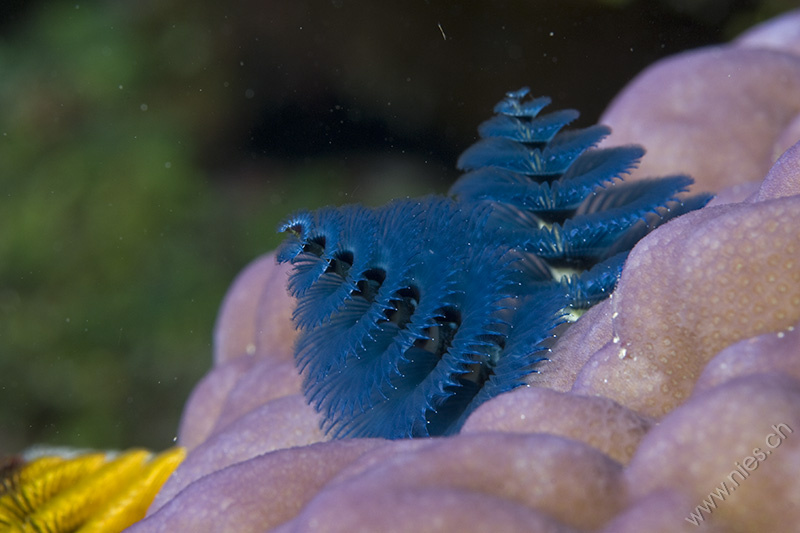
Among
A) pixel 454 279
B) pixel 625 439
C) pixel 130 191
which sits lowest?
pixel 625 439

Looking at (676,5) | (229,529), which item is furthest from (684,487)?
(676,5)

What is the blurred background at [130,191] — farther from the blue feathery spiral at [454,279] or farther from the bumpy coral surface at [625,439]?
the bumpy coral surface at [625,439]

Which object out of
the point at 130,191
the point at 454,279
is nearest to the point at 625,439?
the point at 454,279

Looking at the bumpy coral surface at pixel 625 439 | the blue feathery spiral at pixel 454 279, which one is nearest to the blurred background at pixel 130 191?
the blue feathery spiral at pixel 454 279

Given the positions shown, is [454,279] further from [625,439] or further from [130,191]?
[130,191]

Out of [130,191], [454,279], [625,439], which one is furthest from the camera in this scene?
[130,191]

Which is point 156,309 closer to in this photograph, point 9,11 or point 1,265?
point 1,265
